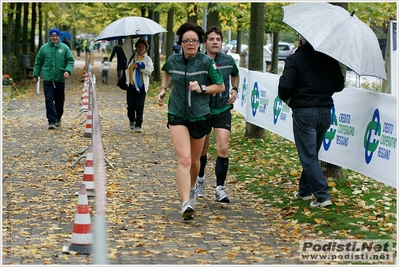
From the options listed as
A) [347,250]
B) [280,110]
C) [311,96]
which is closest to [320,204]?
[311,96]

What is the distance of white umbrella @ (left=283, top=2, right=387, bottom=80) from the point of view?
27.0 feet

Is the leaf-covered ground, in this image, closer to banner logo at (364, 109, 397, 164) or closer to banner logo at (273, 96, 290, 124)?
banner logo at (364, 109, 397, 164)

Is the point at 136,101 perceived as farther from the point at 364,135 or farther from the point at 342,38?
the point at 342,38

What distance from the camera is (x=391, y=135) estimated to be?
784 centimetres

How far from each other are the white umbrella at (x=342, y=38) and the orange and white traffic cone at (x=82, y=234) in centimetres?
302

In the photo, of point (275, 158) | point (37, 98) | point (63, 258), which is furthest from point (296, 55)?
point (37, 98)

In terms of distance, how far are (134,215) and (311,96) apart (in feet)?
7.69

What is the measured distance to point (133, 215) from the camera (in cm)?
844

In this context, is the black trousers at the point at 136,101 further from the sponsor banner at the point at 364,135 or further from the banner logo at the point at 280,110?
the sponsor banner at the point at 364,135

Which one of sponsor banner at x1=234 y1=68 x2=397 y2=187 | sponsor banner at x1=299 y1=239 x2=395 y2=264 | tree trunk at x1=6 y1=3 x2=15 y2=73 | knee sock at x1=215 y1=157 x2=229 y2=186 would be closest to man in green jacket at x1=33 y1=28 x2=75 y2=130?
knee sock at x1=215 y1=157 x2=229 y2=186

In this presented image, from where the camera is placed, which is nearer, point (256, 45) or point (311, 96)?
point (311, 96)

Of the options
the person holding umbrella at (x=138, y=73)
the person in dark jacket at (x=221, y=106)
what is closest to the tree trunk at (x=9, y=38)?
the person holding umbrella at (x=138, y=73)

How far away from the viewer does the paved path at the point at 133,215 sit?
264 inches

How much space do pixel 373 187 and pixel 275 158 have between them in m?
3.08
